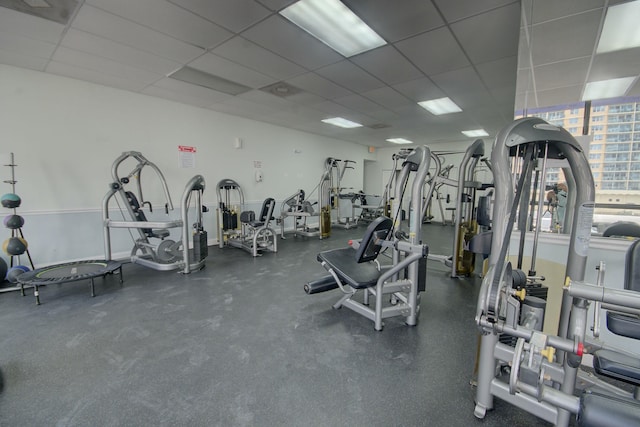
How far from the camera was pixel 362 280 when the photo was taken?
2404 mm

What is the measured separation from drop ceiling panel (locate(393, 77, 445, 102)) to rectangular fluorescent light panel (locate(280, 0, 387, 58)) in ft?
3.90

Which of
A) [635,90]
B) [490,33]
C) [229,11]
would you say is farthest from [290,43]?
[635,90]

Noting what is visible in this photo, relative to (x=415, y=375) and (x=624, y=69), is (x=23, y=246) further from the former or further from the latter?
(x=624, y=69)

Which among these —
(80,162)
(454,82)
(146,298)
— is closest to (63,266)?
(146,298)

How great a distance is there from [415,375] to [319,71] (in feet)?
10.9

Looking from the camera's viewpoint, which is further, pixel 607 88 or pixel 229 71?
pixel 607 88

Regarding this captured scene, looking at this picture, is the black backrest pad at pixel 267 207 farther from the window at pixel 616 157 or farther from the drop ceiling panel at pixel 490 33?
the window at pixel 616 157

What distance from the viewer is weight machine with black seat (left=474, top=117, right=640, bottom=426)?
1.04 m

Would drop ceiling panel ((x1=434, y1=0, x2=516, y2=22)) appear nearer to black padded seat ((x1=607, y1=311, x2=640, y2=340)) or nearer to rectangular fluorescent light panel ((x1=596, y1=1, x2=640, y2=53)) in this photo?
rectangular fluorescent light panel ((x1=596, y1=1, x2=640, y2=53))

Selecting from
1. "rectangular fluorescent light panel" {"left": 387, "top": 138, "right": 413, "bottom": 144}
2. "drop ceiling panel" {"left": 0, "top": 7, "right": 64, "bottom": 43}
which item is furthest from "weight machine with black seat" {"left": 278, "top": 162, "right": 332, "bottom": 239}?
"drop ceiling panel" {"left": 0, "top": 7, "right": 64, "bottom": 43}

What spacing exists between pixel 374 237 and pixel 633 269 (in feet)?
4.94

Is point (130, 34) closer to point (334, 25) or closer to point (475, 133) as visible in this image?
point (334, 25)

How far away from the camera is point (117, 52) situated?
2.95m

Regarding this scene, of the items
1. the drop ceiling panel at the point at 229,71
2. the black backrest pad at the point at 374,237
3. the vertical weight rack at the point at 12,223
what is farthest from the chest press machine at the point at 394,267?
the vertical weight rack at the point at 12,223
